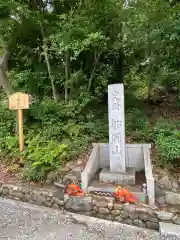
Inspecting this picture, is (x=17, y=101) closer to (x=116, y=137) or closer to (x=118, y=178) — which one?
(x=116, y=137)

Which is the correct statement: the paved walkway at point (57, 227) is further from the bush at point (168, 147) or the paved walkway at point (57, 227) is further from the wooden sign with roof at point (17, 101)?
the wooden sign with roof at point (17, 101)

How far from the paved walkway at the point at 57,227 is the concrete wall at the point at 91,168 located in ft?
2.08

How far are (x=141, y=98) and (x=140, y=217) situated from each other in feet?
16.6

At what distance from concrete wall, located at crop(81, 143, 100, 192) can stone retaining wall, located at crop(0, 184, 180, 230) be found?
1.18 ft

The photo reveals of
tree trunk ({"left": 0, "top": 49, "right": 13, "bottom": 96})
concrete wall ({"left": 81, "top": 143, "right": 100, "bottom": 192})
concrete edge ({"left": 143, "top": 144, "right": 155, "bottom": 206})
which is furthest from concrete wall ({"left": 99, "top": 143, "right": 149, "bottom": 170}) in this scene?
tree trunk ({"left": 0, "top": 49, "right": 13, "bottom": 96})

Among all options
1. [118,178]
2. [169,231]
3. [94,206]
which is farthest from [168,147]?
[94,206]

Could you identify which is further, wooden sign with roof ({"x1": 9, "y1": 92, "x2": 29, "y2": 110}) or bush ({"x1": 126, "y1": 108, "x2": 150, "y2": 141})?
bush ({"x1": 126, "y1": 108, "x2": 150, "y2": 141})

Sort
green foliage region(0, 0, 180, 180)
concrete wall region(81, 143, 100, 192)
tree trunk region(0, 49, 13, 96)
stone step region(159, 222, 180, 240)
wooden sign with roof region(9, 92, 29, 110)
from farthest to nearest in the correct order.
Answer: tree trunk region(0, 49, 13, 96), green foliage region(0, 0, 180, 180), wooden sign with roof region(9, 92, 29, 110), concrete wall region(81, 143, 100, 192), stone step region(159, 222, 180, 240)

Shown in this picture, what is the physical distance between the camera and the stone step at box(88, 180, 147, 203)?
4.18 m

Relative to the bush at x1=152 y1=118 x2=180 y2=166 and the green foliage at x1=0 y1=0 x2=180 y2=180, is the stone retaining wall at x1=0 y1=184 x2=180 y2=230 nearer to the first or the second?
the green foliage at x1=0 y1=0 x2=180 y2=180

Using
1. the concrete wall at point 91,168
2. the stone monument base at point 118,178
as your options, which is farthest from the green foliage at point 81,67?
the stone monument base at point 118,178

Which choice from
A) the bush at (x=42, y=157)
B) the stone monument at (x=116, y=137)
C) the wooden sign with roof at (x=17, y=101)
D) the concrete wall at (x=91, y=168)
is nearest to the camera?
the concrete wall at (x=91, y=168)

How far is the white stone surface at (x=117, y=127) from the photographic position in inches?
191

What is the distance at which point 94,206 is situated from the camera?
164 inches
